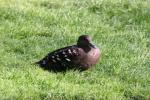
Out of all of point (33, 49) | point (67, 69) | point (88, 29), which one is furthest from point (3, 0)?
point (67, 69)

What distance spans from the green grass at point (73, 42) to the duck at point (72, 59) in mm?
150

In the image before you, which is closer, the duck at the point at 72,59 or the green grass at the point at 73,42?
the green grass at the point at 73,42

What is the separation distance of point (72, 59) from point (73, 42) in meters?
1.91

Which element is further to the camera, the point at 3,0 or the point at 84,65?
the point at 3,0

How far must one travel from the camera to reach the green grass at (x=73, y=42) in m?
7.17

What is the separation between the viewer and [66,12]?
38.0ft

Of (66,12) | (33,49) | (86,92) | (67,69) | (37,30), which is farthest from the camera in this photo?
(66,12)

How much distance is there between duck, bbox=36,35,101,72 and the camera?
7969mm

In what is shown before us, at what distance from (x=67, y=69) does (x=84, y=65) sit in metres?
0.24

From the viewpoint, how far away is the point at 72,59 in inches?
314

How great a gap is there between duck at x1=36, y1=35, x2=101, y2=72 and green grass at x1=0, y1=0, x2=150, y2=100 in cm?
15

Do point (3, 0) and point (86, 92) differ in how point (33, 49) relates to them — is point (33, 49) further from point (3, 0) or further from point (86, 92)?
point (3, 0)

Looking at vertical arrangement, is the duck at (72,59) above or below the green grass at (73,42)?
above

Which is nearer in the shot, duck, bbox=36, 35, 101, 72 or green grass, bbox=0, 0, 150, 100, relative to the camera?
green grass, bbox=0, 0, 150, 100
